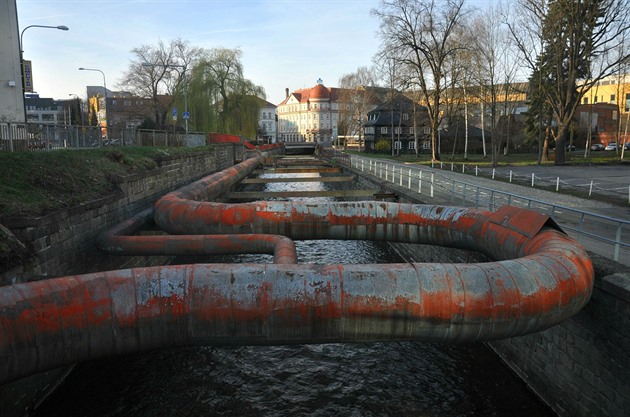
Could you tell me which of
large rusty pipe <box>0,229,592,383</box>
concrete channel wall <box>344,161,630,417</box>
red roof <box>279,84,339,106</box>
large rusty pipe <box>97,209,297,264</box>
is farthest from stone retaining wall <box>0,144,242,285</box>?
red roof <box>279,84,339,106</box>

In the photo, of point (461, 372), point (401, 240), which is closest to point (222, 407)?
point (461, 372)

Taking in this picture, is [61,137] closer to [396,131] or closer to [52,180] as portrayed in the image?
[52,180]

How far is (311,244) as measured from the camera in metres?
17.5

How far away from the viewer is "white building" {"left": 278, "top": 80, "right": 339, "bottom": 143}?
476 ft

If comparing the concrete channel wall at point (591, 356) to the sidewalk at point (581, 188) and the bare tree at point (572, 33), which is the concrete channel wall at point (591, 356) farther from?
the bare tree at point (572, 33)

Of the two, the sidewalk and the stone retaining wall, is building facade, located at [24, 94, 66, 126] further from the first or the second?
the sidewalk

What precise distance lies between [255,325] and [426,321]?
2.02 meters

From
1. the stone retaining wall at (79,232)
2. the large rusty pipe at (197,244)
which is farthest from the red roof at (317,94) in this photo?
the large rusty pipe at (197,244)

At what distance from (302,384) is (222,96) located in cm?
4991

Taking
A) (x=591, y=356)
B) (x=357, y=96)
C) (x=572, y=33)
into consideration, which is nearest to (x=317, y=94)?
(x=357, y=96)

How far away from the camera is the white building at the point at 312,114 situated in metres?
145

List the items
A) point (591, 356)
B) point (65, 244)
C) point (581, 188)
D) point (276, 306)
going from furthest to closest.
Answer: point (581, 188), point (65, 244), point (591, 356), point (276, 306)

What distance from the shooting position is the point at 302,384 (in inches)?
308

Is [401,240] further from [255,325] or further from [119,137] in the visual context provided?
[119,137]
